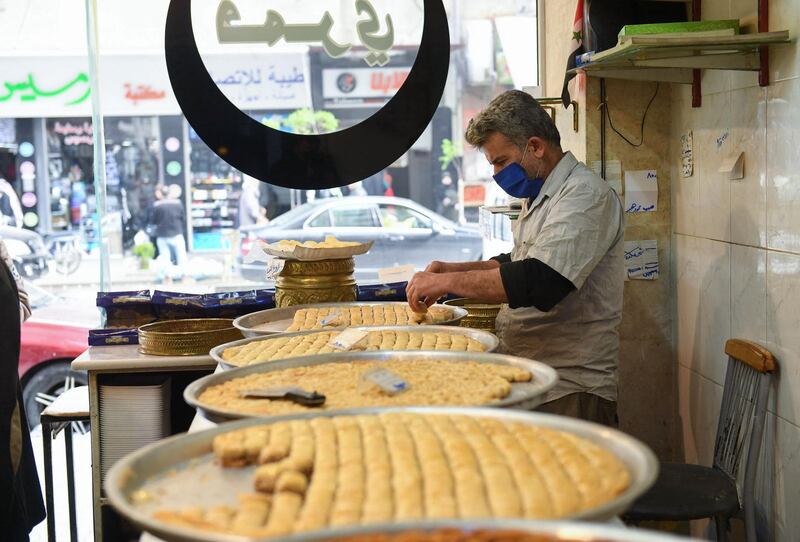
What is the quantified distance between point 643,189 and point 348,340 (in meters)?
1.97

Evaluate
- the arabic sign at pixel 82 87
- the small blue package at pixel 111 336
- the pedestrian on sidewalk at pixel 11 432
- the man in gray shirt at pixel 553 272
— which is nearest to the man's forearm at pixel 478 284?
the man in gray shirt at pixel 553 272

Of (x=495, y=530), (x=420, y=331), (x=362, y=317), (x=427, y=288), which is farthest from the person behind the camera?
(x=362, y=317)

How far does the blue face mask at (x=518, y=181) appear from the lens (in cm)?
308

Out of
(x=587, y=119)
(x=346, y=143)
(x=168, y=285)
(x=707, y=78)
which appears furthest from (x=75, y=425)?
(x=707, y=78)

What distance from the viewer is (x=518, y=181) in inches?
122

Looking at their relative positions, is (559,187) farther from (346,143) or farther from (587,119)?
(346,143)

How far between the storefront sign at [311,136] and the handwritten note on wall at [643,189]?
925 millimetres

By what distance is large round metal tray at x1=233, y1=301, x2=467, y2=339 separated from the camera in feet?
9.37

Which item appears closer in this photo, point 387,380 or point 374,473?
point 374,473

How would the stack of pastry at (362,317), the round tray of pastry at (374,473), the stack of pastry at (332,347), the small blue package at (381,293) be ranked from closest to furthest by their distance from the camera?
the round tray of pastry at (374,473)
the stack of pastry at (332,347)
the stack of pastry at (362,317)
the small blue package at (381,293)

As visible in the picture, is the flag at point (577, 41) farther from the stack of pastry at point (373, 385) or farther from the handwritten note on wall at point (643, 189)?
the stack of pastry at point (373, 385)

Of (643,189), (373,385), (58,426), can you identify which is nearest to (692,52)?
(643,189)

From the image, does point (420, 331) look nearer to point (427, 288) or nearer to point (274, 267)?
point (427, 288)

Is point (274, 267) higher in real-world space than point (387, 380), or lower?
higher
